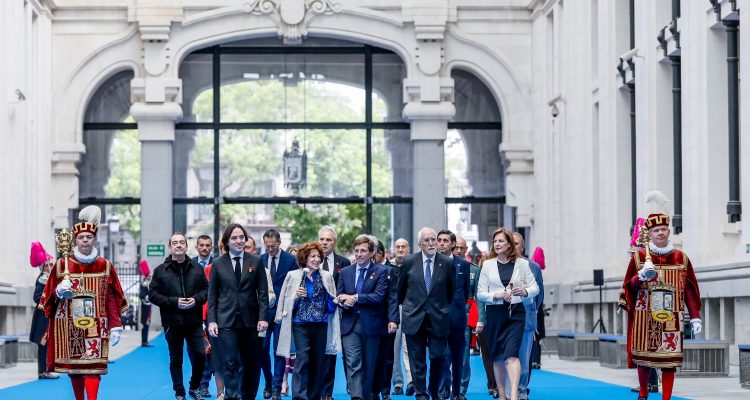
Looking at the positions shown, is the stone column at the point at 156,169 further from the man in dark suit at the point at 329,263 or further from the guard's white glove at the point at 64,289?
the guard's white glove at the point at 64,289

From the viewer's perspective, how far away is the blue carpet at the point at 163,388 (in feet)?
67.1

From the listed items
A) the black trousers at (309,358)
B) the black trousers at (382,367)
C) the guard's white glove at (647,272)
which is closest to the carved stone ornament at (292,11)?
the black trousers at (382,367)

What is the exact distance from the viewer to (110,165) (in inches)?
1796

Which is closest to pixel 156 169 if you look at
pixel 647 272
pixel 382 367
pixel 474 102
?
pixel 474 102

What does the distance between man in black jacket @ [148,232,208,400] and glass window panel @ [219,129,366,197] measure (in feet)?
88.3

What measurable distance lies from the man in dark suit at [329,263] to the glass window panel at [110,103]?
26517 millimetres

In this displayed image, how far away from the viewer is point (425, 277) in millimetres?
18359

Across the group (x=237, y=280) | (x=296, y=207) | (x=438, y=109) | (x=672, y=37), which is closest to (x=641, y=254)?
(x=237, y=280)

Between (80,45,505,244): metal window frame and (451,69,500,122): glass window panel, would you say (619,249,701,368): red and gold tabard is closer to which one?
(80,45,505,244): metal window frame

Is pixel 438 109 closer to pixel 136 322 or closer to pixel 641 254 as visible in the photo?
pixel 136 322

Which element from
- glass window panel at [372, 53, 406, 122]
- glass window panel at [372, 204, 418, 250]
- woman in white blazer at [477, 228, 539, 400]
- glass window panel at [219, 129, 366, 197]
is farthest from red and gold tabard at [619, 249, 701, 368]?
glass window panel at [219, 129, 366, 197]

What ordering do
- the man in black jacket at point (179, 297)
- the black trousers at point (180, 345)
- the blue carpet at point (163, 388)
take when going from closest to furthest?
the man in black jacket at point (179, 297)
the black trousers at point (180, 345)
the blue carpet at point (163, 388)

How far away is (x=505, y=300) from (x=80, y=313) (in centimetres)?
458

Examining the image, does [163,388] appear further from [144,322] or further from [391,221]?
[391,221]
